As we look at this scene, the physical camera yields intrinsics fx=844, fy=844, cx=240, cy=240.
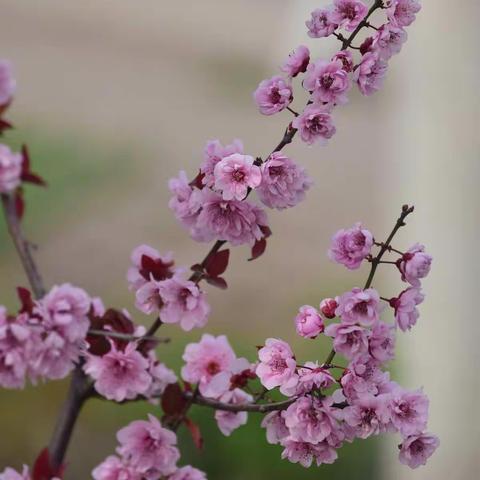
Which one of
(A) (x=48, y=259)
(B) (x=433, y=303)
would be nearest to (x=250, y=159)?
(A) (x=48, y=259)

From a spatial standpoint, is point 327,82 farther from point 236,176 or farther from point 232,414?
point 232,414

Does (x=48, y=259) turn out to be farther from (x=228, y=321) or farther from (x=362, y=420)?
(x=362, y=420)

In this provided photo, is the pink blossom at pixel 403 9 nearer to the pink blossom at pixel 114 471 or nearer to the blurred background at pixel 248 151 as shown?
the pink blossom at pixel 114 471

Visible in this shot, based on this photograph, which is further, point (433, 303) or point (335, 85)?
point (433, 303)

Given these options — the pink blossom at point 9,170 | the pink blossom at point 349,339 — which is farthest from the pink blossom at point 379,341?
the pink blossom at point 9,170

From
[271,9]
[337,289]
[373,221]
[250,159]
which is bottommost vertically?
[250,159]

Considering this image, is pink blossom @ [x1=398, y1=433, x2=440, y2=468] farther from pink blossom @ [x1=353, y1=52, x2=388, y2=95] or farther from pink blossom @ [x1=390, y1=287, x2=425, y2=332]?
pink blossom @ [x1=353, y1=52, x2=388, y2=95]

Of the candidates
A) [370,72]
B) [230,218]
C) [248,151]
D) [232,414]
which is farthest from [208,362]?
[248,151]
